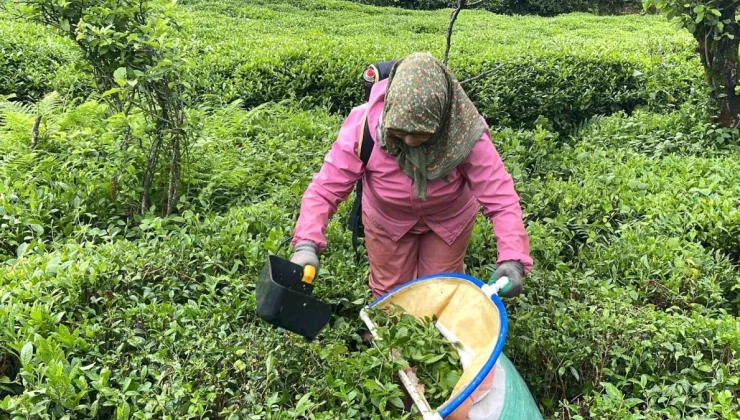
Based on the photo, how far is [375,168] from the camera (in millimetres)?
A: 2295

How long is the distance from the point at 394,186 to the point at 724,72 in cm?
341

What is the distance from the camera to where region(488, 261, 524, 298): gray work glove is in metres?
2.02

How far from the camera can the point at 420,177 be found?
2.19 metres

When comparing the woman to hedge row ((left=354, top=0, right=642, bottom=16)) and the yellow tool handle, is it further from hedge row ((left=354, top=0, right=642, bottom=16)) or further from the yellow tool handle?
hedge row ((left=354, top=0, right=642, bottom=16))

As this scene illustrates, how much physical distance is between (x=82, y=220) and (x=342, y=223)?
4.67 ft

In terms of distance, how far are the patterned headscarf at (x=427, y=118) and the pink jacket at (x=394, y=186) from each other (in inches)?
3.9

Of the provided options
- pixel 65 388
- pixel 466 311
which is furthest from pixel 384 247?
pixel 65 388

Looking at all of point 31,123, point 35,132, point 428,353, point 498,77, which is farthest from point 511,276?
point 498,77

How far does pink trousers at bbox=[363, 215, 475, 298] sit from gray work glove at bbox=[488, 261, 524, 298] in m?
0.44

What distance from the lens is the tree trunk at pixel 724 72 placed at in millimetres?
4258

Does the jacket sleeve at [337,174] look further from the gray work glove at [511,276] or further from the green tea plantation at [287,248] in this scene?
the gray work glove at [511,276]

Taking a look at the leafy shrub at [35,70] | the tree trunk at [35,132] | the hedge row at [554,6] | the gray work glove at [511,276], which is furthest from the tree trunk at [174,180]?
the hedge row at [554,6]

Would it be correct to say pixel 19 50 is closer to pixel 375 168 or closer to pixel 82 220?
pixel 82 220

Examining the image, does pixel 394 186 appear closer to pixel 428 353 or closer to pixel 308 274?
→ pixel 308 274
